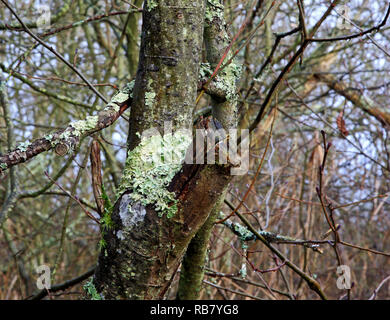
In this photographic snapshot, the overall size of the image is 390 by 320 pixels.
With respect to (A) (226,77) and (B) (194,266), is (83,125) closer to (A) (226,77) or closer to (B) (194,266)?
(A) (226,77)

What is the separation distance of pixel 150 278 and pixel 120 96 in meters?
0.51

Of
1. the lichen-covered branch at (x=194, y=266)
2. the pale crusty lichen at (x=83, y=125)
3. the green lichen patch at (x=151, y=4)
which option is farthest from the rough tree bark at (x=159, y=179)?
the lichen-covered branch at (x=194, y=266)

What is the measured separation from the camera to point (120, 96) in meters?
1.12

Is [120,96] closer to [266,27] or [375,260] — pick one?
[266,27]

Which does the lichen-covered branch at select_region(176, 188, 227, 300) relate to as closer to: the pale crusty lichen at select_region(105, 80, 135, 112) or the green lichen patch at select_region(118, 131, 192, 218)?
the green lichen patch at select_region(118, 131, 192, 218)

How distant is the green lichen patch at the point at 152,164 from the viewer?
0.99m

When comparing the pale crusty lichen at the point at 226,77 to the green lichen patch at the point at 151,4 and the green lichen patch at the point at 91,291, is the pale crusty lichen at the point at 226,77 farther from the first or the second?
the green lichen patch at the point at 91,291

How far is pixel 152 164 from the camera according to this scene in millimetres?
1071

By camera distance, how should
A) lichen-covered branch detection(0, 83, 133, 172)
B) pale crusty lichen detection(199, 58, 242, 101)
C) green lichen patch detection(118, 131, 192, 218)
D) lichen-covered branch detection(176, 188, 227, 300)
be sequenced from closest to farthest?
1. lichen-covered branch detection(0, 83, 133, 172)
2. green lichen patch detection(118, 131, 192, 218)
3. pale crusty lichen detection(199, 58, 242, 101)
4. lichen-covered branch detection(176, 188, 227, 300)

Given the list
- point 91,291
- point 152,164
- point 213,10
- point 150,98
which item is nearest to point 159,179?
point 152,164

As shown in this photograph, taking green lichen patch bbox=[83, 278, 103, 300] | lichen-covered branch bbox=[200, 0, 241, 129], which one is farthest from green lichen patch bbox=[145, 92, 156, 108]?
green lichen patch bbox=[83, 278, 103, 300]

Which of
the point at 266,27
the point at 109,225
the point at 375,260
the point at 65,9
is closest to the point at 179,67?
the point at 109,225

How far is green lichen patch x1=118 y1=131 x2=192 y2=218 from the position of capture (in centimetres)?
99
